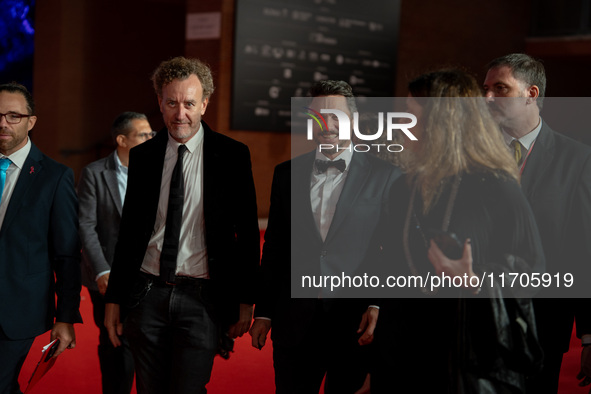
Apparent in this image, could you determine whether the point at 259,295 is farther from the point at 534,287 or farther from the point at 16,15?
the point at 16,15

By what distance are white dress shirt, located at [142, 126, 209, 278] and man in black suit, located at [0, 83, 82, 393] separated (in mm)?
323

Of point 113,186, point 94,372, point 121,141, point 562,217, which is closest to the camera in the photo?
point 562,217

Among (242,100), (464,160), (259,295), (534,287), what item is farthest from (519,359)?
(242,100)

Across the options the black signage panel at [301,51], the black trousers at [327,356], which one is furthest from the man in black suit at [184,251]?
the black signage panel at [301,51]

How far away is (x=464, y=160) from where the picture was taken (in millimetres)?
1661

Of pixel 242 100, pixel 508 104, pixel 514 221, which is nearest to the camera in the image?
pixel 514 221

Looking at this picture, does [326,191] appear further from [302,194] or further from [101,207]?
[101,207]

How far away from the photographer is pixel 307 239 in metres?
2.32

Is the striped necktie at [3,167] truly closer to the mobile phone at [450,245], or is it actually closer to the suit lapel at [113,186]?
the suit lapel at [113,186]

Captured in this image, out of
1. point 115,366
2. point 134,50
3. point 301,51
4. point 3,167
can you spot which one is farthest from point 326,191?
point 134,50

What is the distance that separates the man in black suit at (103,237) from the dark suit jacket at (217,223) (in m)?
0.80

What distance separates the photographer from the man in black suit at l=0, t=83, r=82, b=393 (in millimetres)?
2332

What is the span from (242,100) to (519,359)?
21.4 ft

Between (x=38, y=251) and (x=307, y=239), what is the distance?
3.18ft
